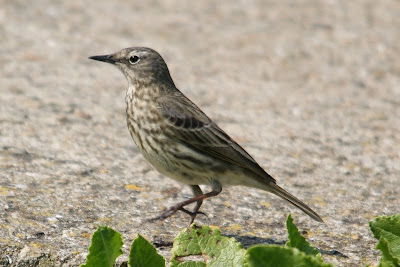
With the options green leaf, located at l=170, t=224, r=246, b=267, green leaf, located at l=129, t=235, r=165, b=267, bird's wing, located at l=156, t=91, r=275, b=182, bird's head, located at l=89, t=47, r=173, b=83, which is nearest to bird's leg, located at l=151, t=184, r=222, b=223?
bird's wing, located at l=156, t=91, r=275, b=182

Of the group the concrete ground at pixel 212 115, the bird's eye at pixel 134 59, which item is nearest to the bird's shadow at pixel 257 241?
the concrete ground at pixel 212 115

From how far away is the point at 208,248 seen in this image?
4.61 m

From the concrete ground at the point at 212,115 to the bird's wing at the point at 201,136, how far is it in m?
0.47

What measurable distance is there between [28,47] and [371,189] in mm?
5310

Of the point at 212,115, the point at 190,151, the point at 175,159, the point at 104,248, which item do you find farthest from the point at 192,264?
the point at 212,115

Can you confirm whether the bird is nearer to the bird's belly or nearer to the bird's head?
the bird's belly

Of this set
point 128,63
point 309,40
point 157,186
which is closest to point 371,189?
point 157,186

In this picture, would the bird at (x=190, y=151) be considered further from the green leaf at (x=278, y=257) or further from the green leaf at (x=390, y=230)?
the green leaf at (x=278, y=257)

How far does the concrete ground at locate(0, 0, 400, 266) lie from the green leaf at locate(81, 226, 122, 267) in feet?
1.25

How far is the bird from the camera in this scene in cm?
548

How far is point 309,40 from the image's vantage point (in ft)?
35.0

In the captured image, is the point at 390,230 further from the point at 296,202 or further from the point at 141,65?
the point at 141,65

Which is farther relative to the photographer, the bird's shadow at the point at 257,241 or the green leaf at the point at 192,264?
the bird's shadow at the point at 257,241

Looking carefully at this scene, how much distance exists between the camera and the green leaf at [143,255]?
4.23m
